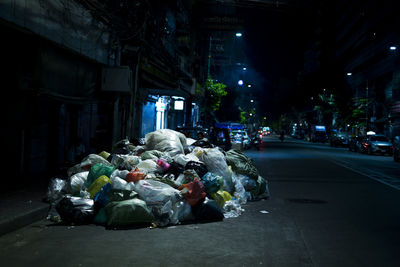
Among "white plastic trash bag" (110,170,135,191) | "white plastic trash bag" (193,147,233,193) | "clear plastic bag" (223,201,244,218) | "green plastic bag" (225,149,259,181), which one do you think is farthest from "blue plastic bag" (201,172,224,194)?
"green plastic bag" (225,149,259,181)

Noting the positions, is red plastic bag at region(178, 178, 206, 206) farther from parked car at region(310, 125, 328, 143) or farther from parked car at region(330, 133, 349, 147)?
parked car at region(310, 125, 328, 143)

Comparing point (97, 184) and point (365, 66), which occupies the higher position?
point (365, 66)

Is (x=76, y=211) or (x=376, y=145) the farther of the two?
(x=376, y=145)

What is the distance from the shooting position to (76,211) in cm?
702

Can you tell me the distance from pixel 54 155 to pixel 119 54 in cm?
629

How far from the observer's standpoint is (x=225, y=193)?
28.6 feet

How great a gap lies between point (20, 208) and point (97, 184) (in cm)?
138

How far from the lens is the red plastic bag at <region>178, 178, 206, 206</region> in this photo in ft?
24.4

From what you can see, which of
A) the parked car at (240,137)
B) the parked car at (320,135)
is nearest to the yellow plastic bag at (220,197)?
the parked car at (240,137)

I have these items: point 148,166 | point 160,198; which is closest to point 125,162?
point 148,166

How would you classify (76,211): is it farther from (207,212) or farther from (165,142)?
(165,142)

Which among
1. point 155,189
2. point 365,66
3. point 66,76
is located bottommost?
point 155,189

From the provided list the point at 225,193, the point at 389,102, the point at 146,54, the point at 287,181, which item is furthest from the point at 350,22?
the point at 225,193

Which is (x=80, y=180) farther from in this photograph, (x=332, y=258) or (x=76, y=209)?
(x=332, y=258)
